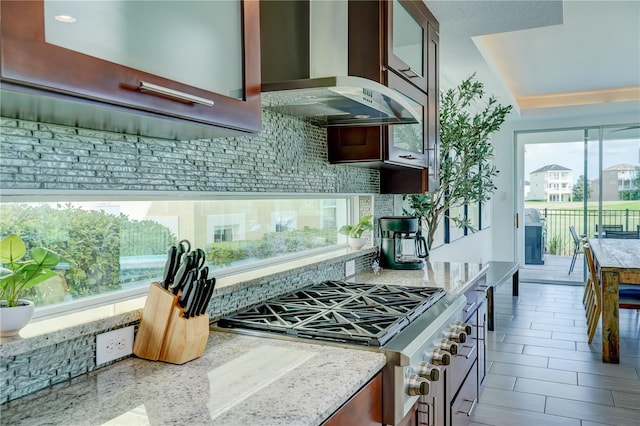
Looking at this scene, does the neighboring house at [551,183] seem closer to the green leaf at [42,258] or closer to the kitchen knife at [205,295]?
the kitchen knife at [205,295]

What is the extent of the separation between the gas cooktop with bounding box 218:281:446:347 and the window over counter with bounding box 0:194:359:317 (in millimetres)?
264

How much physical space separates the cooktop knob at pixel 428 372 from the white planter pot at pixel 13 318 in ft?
3.77

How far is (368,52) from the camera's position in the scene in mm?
2285

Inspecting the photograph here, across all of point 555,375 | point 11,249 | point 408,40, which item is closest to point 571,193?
point 555,375

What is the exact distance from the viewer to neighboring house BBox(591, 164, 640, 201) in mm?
7148

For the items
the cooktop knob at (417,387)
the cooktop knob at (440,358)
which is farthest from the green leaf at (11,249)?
the cooktop knob at (440,358)

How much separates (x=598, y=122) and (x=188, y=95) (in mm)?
7461

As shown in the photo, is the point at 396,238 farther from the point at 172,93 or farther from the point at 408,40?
the point at 172,93

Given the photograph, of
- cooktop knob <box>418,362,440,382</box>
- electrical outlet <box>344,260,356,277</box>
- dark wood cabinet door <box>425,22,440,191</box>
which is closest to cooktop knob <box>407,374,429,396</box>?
cooktop knob <box>418,362,440,382</box>

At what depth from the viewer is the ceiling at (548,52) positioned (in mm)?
3072

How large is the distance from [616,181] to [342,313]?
22.7 feet

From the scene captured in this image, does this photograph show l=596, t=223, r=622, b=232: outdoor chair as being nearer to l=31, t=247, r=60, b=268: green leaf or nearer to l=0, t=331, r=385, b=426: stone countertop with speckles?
l=0, t=331, r=385, b=426: stone countertop with speckles

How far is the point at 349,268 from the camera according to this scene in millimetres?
2875

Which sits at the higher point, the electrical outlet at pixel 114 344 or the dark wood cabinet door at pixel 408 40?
the dark wood cabinet door at pixel 408 40
